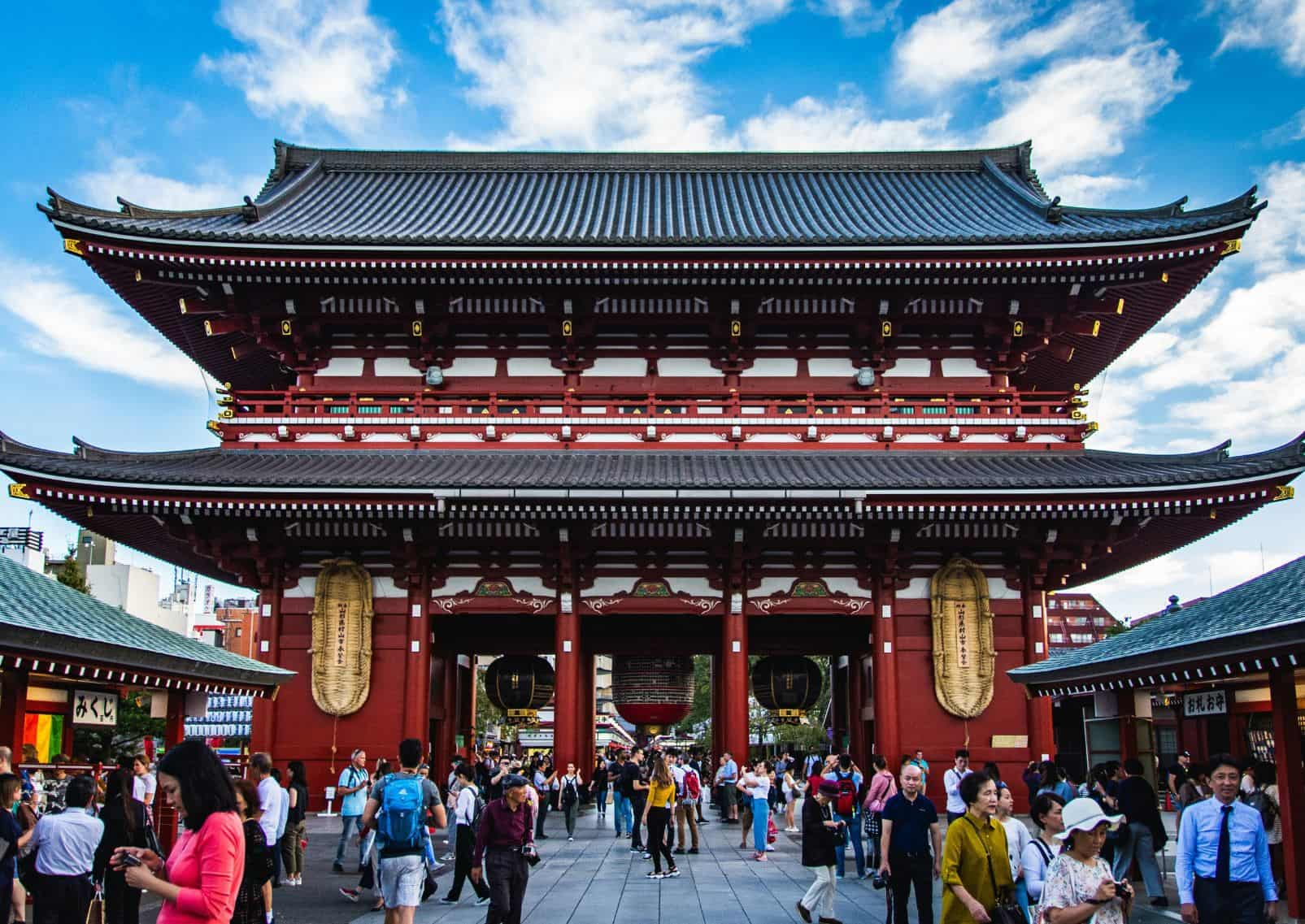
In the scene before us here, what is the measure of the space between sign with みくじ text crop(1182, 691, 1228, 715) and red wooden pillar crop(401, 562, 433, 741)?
14.2 m

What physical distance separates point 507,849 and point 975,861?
4.57 m

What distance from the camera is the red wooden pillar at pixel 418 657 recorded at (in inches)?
902

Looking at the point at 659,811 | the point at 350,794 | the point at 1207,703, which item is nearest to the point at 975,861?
the point at 659,811

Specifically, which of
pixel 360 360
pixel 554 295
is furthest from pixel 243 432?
pixel 554 295

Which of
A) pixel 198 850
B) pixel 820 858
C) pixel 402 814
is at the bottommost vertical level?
pixel 820 858

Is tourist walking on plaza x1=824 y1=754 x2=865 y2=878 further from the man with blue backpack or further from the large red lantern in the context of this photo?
the large red lantern

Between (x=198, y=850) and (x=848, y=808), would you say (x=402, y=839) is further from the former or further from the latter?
(x=848, y=808)

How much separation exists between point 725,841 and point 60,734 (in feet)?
38.6

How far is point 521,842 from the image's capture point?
10.6 m

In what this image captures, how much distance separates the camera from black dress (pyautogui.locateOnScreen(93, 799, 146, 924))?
10.1m

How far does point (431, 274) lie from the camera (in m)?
23.2

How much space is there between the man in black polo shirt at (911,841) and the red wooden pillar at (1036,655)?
43.0ft

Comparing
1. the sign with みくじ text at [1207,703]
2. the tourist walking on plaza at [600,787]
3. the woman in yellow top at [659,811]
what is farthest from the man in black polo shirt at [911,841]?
the tourist walking on plaza at [600,787]

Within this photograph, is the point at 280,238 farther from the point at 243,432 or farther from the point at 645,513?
the point at 645,513
